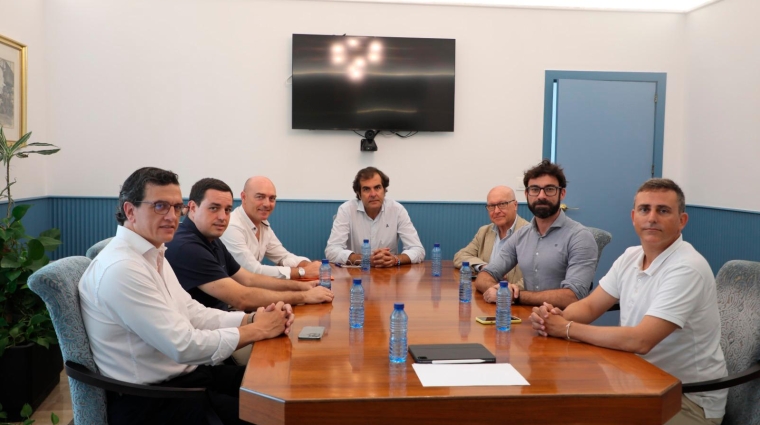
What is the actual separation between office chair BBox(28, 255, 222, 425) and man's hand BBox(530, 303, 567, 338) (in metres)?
1.11

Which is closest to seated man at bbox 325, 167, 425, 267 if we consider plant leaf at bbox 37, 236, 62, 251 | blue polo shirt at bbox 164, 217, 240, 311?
blue polo shirt at bbox 164, 217, 240, 311

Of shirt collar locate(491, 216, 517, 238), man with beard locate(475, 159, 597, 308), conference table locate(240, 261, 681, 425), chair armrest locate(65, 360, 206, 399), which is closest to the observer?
conference table locate(240, 261, 681, 425)

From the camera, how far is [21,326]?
346 centimetres

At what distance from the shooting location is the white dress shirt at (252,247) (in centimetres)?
362

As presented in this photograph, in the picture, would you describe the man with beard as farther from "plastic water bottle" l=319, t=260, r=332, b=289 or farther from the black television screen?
the black television screen

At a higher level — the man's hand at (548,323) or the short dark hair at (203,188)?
the short dark hair at (203,188)

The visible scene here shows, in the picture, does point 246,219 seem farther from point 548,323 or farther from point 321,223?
point 548,323

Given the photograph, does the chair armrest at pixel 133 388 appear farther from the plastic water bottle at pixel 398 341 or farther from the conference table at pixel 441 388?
the plastic water bottle at pixel 398 341

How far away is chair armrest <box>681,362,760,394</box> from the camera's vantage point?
1.98 m

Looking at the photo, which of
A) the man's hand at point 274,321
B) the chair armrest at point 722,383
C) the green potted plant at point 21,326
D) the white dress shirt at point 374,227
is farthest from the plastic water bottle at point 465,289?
the green potted plant at point 21,326

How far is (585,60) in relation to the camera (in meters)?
5.59

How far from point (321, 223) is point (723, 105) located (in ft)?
11.5

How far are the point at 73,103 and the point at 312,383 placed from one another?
453cm

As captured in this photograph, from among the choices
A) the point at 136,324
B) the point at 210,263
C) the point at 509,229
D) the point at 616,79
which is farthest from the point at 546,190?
the point at 616,79
